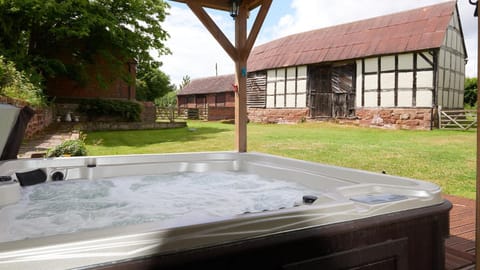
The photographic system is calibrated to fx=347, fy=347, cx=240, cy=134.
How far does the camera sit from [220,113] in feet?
60.2

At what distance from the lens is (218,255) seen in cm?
119

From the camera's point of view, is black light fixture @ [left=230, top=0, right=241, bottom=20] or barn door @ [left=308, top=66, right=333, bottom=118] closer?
black light fixture @ [left=230, top=0, right=241, bottom=20]

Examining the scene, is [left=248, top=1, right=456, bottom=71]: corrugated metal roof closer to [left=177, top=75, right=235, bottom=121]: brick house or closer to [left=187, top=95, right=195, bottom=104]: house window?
[left=177, top=75, right=235, bottom=121]: brick house

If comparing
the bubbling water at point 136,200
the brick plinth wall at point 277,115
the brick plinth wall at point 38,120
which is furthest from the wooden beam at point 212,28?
the brick plinth wall at point 277,115

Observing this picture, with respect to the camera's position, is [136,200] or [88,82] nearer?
[136,200]

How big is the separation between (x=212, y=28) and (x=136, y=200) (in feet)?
6.11

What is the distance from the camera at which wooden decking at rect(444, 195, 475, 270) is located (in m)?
1.88

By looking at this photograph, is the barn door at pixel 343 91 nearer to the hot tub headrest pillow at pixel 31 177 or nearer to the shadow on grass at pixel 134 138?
the shadow on grass at pixel 134 138

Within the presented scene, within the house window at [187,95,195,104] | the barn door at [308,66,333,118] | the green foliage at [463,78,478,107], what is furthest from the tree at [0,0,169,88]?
the green foliage at [463,78,478,107]

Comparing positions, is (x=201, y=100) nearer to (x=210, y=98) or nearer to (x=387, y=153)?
(x=210, y=98)

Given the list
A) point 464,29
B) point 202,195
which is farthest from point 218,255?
point 464,29

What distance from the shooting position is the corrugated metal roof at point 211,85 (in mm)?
21473

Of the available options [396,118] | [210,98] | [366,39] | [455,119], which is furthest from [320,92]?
[210,98]

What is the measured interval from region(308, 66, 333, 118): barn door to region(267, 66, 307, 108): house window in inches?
11.6
